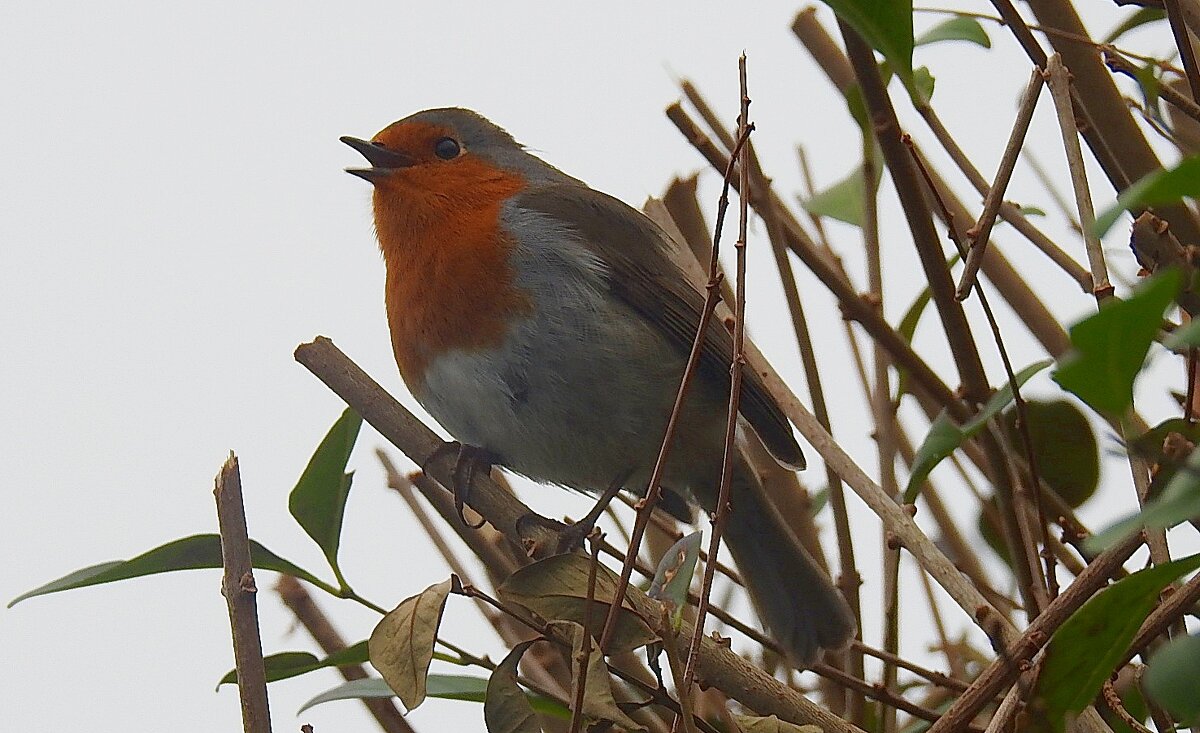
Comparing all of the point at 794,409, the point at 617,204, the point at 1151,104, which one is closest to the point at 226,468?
the point at 794,409

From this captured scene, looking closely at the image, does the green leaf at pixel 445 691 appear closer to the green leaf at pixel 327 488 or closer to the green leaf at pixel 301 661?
the green leaf at pixel 301 661

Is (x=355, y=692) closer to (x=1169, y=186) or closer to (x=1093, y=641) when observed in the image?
(x=1093, y=641)

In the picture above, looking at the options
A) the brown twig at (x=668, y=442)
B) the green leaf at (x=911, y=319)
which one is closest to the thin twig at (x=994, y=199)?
the brown twig at (x=668, y=442)

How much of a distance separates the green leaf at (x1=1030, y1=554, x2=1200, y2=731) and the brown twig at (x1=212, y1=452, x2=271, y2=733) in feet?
1.95

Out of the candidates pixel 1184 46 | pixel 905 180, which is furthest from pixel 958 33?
pixel 1184 46

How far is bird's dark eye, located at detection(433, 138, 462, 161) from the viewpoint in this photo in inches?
98.3

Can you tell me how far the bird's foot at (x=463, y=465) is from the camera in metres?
1.72

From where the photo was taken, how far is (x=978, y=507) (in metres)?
1.78

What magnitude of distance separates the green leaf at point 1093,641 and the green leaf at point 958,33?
79cm

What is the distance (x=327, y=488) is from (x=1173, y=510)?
3.86 feet

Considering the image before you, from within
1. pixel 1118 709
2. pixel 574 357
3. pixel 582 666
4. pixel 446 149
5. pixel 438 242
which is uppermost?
pixel 446 149

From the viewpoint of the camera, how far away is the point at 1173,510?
2.02 ft

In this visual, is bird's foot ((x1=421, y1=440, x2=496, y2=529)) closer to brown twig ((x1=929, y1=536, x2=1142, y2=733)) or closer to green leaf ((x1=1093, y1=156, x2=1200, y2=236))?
brown twig ((x1=929, y1=536, x2=1142, y2=733))

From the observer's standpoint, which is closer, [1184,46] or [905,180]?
[1184,46]
